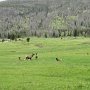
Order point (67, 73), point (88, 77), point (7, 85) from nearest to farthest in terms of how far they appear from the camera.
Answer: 1. point (7, 85)
2. point (88, 77)
3. point (67, 73)

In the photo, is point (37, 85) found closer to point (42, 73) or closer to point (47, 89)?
point (47, 89)

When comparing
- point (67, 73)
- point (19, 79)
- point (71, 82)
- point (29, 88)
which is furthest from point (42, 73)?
point (29, 88)

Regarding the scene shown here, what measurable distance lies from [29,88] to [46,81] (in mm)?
4246

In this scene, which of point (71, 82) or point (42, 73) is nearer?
point (71, 82)

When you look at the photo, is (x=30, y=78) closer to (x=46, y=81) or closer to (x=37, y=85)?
(x=46, y=81)

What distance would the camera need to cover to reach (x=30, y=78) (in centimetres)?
3434

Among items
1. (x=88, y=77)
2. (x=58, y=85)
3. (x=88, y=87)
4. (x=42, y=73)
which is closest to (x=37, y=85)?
(x=58, y=85)

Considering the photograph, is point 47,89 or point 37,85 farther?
point 37,85

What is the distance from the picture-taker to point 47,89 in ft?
90.2

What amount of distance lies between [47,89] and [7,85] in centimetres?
367

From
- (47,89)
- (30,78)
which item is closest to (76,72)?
(30,78)

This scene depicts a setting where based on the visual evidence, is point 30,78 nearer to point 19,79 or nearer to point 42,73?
point 19,79

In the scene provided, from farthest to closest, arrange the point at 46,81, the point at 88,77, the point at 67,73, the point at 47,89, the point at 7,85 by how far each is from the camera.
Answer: the point at 67,73, the point at 88,77, the point at 46,81, the point at 7,85, the point at 47,89

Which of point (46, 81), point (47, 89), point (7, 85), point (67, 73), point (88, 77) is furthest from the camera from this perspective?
point (67, 73)
